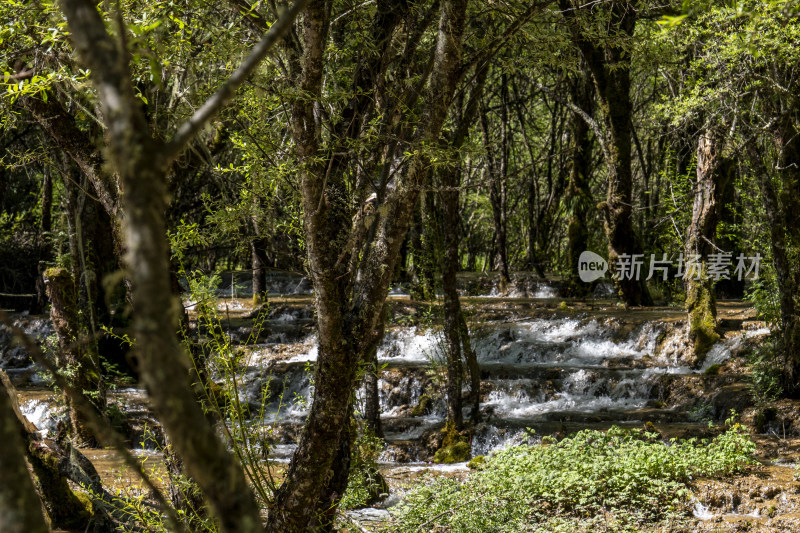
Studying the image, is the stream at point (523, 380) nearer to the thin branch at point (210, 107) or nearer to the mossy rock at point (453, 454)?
the mossy rock at point (453, 454)

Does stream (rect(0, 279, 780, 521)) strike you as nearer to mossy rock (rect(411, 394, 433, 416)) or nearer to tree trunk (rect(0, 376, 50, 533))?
mossy rock (rect(411, 394, 433, 416))

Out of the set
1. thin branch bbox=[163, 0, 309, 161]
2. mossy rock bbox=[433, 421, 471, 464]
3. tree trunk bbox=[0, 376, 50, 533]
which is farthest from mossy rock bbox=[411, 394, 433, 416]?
tree trunk bbox=[0, 376, 50, 533]

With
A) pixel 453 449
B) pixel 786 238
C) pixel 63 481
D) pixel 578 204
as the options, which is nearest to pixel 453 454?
pixel 453 449

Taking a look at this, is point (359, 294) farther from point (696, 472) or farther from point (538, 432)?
point (538, 432)

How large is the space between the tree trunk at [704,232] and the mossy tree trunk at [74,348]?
27.4 feet

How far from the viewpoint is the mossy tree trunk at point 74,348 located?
8219 mm

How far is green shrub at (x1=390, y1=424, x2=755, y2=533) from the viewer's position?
5453 millimetres

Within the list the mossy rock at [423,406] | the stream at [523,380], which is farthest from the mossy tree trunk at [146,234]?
the mossy rock at [423,406]

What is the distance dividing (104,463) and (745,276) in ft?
44.0

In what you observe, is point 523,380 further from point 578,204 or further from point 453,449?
point 578,204

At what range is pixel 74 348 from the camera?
808 cm

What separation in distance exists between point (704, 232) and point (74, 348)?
8676 millimetres

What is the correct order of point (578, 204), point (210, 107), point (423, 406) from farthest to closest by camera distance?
point (578, 204), point (423, 406), point (210, 107)

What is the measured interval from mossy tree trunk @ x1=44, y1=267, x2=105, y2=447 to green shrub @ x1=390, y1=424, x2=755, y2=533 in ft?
14.5
